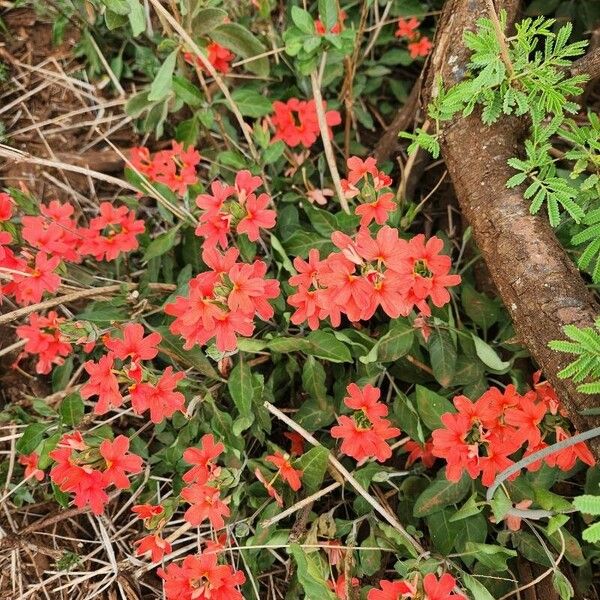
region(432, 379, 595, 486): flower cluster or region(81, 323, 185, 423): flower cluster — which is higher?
region(81, 323, 185, 423): flower cluster

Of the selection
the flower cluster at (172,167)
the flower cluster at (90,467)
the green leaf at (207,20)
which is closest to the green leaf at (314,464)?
the flower cluster at (90,467)

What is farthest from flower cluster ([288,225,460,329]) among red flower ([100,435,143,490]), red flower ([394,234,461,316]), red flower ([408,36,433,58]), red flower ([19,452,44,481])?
red flower ([408,36,433,58])

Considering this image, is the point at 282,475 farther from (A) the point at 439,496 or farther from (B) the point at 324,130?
(B) the point at 324,130

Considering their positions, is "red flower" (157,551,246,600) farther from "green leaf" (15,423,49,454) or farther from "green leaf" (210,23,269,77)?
"green leaf" (210,23,269,77)

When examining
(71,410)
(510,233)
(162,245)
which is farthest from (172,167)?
(510,233)

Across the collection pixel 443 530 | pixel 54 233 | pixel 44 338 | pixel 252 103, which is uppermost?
pixel 252 103

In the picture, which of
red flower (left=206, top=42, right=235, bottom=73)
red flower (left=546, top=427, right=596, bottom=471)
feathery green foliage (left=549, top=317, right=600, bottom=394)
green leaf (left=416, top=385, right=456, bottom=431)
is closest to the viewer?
feathery green foliage (left=549, top=317, right=600, bottom=394)

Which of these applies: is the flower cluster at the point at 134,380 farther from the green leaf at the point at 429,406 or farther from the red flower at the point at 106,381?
the green leaf at the point at 429,406
